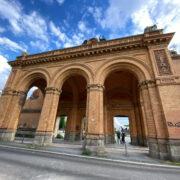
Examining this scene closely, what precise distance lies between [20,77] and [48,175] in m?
12.4

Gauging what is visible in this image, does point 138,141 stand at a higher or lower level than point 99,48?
lower

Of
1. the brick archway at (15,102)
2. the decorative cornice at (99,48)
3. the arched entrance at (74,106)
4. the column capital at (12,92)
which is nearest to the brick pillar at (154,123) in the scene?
the decorative cornice at (99,48)

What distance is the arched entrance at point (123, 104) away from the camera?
1426cm

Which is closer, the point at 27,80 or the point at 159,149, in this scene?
the point at 159,149

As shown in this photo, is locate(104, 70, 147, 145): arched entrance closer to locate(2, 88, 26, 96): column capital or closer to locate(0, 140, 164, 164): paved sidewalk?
locate(0, 140, 164, 164): paved sidewalk

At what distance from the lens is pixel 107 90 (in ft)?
53.3

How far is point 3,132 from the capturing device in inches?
461

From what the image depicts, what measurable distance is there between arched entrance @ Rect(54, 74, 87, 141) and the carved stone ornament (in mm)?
8341

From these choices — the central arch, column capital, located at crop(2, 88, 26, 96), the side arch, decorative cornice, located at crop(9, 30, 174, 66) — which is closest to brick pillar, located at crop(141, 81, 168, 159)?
decorative cornice, located at crop(9, 30, 174, 66)

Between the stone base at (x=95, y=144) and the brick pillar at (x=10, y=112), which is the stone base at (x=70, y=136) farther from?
the stone base at (x=95, y=144)

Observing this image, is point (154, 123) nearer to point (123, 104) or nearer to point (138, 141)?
point (138, 141)

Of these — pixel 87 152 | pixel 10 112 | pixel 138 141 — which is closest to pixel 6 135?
pixel 10 112

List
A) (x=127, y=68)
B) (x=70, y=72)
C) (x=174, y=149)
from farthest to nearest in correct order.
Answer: (x=70, y=72), (x=127, y=68), (x=174, y=149)

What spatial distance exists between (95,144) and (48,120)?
462 cm
